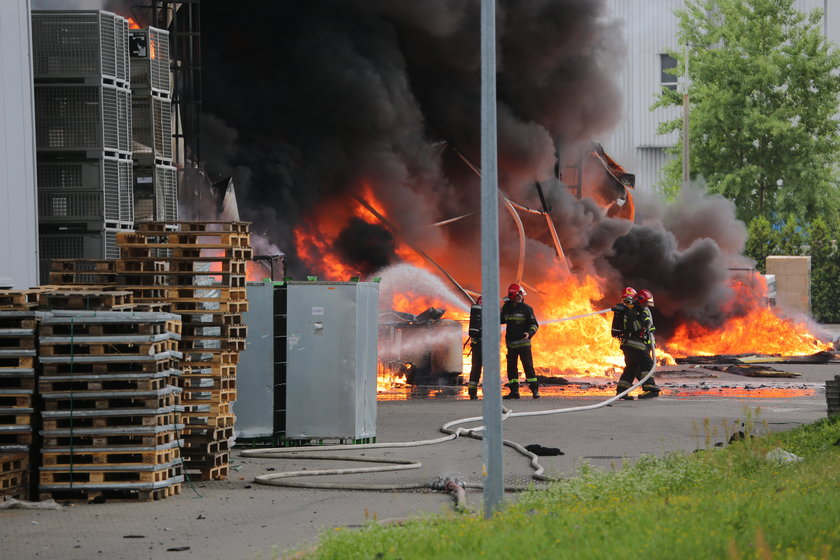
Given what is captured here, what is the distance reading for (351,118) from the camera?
2755 cm

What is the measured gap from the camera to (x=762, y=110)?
44.5 m

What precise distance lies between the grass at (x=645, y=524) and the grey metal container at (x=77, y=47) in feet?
31.5

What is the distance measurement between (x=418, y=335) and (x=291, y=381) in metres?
7.45

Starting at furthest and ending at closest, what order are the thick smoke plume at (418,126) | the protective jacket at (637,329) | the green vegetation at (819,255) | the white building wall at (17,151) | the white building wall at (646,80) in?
the white building wall at (646,80) → the green vegetation at (819,255) → the thick smoke plume at (418,126) → the protective jacket at (637,329) → the white building wall at (17,151)

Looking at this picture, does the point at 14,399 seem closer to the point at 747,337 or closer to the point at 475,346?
the point at 475,346

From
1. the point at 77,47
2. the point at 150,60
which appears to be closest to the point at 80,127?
the point at 77,47

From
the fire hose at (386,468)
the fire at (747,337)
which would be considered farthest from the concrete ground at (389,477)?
the fire at (747,337)

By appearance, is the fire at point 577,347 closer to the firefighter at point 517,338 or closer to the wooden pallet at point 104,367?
the firefighter at point 517,338

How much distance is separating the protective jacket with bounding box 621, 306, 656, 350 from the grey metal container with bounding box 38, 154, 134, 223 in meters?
7.75

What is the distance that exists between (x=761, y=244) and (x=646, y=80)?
10.8 m

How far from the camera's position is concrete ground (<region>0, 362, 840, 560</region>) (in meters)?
9.33

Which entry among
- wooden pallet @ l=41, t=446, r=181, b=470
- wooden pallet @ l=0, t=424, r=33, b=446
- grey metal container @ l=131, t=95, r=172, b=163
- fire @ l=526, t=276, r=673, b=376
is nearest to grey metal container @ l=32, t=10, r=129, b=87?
grey metal container @ l=131, t=95, r=172, b=163

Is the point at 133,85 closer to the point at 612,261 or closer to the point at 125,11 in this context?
the point at 125,11

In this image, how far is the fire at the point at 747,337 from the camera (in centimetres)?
2920
